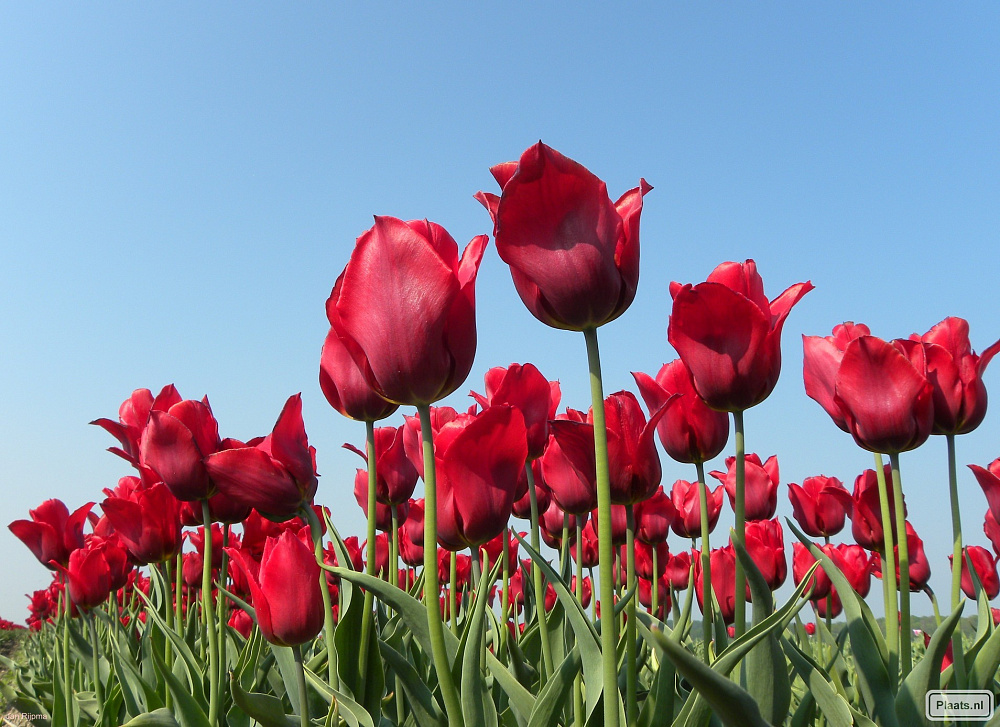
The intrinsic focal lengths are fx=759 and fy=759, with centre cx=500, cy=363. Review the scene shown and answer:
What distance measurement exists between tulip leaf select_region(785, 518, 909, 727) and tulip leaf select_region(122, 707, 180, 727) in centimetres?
141

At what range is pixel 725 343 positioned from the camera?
1.28 meters

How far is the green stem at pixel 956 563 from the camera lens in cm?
152

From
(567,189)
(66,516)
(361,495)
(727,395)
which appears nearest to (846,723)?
(727,395)

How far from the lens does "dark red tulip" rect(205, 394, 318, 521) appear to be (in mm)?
1613

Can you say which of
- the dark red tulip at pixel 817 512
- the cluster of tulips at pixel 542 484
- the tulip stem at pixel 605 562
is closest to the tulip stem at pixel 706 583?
the cluster of tulips at pixel 542 484

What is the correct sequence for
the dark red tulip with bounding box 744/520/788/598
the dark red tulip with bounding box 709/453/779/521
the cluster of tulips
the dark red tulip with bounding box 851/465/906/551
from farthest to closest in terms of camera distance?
the dark red tulip with bounding box 709/453/779/521, the dark red tulip with bounding box 744/520/788/598, the dark red tulip with bounding box 851/465/906/551, the cluster of tulips

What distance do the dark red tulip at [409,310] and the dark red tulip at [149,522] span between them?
1374 mm

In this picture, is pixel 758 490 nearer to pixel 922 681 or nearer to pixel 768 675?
pixel 922 681

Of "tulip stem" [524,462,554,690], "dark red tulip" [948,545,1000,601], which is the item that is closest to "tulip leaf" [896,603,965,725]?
"tulip stem" [524,462,554,690]

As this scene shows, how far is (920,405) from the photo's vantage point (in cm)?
150

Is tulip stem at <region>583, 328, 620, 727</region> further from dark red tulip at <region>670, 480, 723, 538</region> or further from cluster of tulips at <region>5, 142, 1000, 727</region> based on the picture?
dark red tulip at <region>670, 480, 723, 538</region>

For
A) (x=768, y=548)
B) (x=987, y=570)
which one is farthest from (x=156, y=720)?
(x=987, y=570)

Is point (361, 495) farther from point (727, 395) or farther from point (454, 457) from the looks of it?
point (727, 395)

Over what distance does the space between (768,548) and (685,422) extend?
1.01 metres
